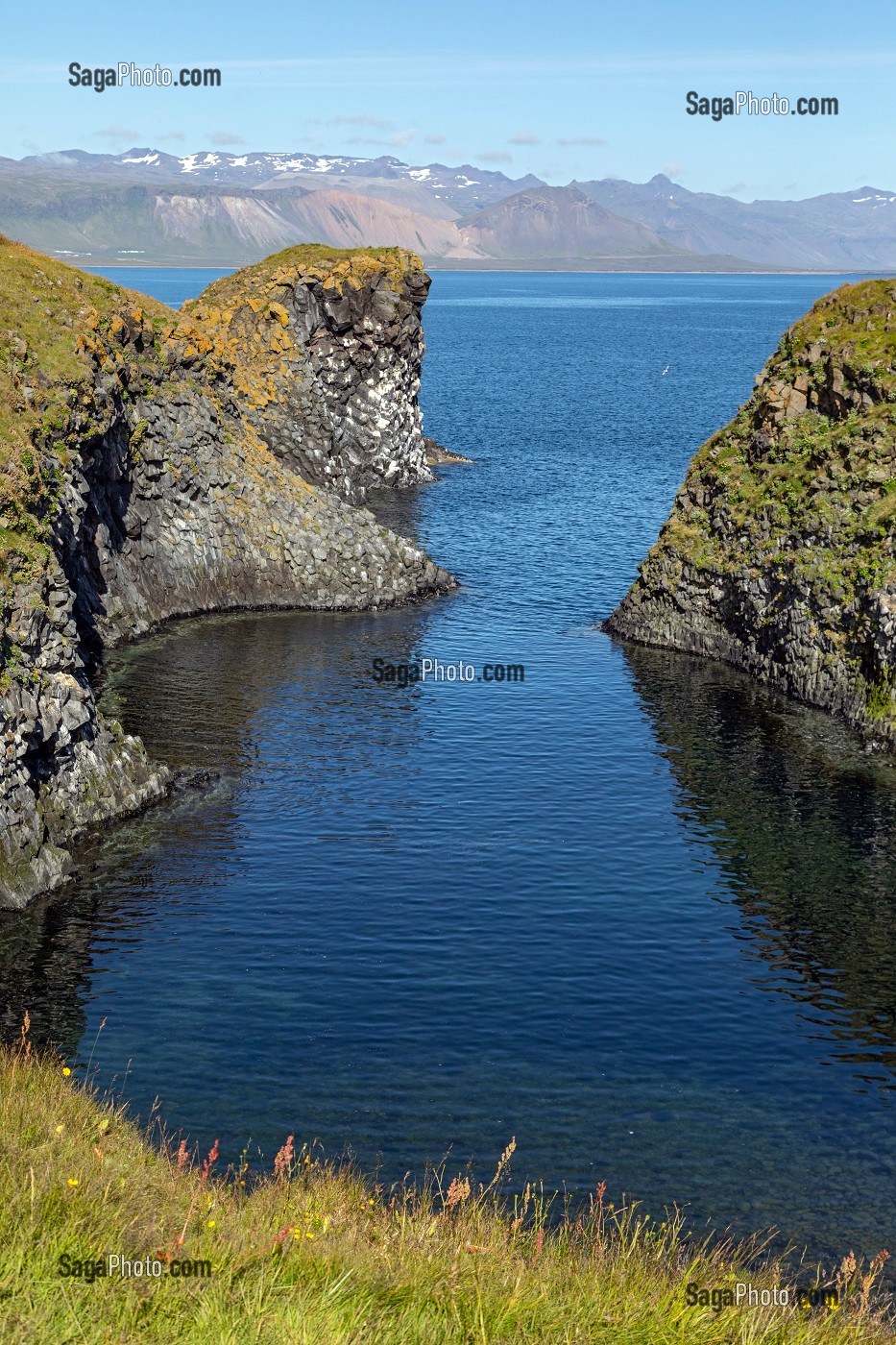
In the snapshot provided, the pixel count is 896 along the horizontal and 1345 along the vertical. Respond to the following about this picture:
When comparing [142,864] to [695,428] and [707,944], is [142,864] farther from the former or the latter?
[695,428]

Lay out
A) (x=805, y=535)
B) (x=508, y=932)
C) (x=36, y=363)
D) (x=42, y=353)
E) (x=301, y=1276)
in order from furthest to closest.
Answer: (x=805, y=535), (x=42, y=353), (x=36, y=363), (x=508, y=932), (x=301, y=1276)

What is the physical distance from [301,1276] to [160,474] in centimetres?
7000

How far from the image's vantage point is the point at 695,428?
563 ft

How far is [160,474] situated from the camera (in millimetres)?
82938

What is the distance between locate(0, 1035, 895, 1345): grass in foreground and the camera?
1664 cm

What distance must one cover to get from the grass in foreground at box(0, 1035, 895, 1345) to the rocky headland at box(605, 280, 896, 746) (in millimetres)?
45526

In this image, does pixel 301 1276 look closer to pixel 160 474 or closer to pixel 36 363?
pixel 36 363

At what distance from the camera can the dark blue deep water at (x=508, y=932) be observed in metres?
32.8

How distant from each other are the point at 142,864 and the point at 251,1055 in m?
14.6

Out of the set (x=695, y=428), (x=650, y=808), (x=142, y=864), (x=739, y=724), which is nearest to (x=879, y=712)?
(x=739, y=724)

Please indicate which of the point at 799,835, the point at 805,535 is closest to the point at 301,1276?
the point at 799,835

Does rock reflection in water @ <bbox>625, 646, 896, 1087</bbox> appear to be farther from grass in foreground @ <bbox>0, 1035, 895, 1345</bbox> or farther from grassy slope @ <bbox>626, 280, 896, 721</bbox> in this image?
grass in foreground @ <bbox>0, 1035, 895, 1345</bbox>

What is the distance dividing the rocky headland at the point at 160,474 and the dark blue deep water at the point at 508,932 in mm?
3686

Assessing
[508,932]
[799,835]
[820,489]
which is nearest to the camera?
[508,932]
